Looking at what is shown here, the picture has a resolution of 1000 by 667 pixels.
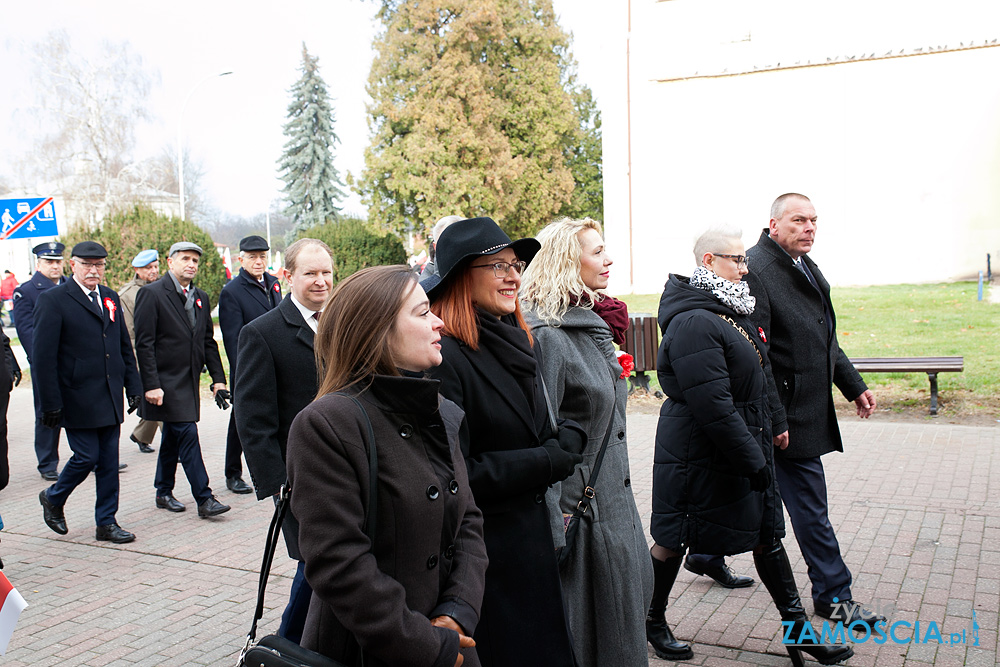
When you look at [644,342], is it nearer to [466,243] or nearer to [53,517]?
[53,517]

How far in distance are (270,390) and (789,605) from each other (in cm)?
263

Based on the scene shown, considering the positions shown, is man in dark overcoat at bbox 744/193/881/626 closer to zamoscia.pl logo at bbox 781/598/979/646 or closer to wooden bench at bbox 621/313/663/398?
zamoscia.pl logo at bbox 781/598/979/646

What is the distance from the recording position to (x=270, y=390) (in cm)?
406

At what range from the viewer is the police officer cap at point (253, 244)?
23.1 feet

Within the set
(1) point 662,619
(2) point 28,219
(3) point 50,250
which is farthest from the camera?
(2) point 28,219

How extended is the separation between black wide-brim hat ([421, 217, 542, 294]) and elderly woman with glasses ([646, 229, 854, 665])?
49.2 inches

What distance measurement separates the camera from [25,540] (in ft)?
20.5

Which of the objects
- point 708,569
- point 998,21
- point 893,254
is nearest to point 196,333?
point 708,569

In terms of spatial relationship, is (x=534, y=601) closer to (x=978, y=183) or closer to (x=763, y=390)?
(x=763, y=390)

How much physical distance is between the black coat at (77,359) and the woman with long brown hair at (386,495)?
4664 millimetres

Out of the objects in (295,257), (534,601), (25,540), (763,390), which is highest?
(295,257)

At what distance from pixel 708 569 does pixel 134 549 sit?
3930mm

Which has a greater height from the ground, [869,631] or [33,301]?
[33,301]

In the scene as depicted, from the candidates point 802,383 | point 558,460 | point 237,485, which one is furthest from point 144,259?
point 558,460
